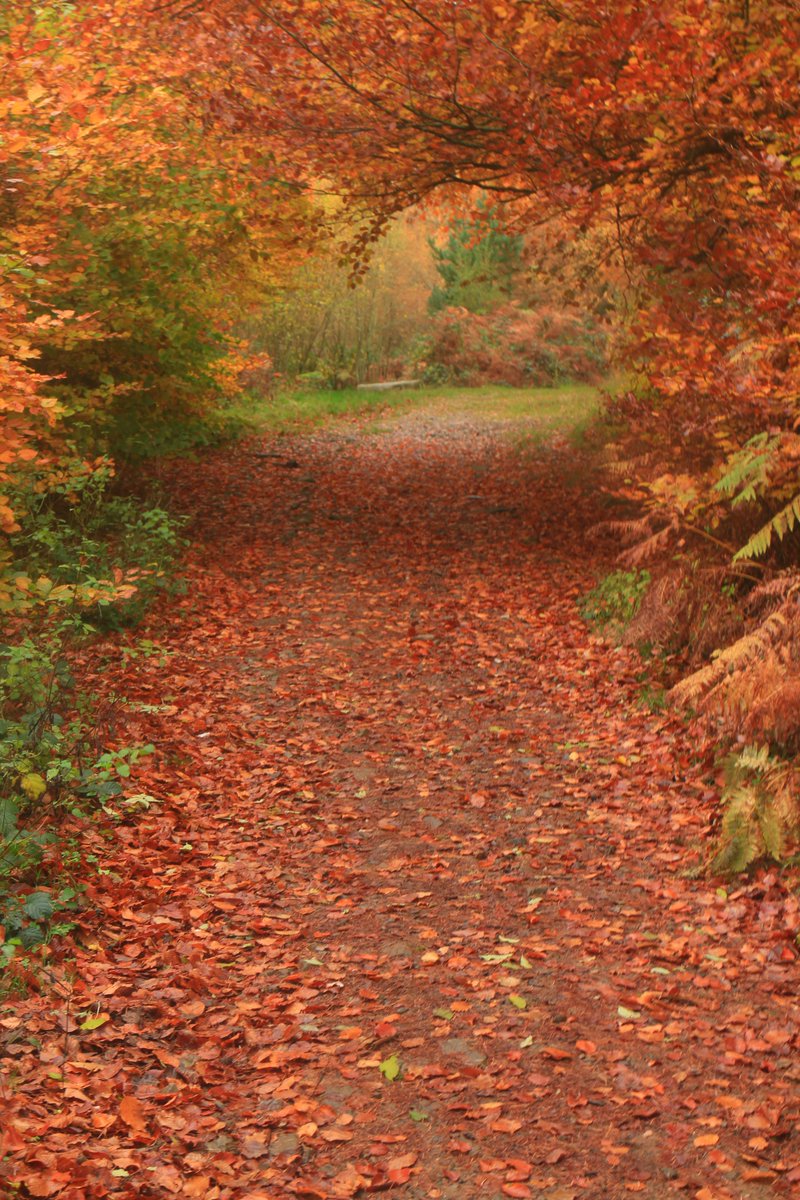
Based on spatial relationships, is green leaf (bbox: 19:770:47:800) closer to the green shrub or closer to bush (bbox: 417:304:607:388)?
the green shrub

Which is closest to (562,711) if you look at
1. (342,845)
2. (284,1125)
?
(342,845)

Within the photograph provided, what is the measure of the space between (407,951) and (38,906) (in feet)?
5.34

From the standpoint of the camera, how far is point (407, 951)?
5113 mm

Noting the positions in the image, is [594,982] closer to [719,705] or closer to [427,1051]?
[427,1051]

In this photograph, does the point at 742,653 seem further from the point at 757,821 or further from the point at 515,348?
the point at 515,348

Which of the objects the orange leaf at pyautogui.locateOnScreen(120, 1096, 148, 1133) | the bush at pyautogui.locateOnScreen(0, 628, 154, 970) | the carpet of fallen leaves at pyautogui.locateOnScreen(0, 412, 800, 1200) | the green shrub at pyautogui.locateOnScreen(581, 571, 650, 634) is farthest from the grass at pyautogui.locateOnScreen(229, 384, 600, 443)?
the orange leaf at pyautogui.locateOnScreen(120, 1096, 148, 1133)

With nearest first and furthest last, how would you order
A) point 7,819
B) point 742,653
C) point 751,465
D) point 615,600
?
1. point 7,819
2. point 742,653
3. point 751,465
4. point 615,600

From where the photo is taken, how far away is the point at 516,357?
3016cm

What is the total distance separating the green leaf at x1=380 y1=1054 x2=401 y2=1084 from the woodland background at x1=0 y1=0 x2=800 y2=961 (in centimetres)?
154

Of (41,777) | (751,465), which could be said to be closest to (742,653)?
(751,465)

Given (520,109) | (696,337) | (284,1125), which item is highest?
(520,109)

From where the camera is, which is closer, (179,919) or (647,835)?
(179,919)

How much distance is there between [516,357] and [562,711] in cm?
2353

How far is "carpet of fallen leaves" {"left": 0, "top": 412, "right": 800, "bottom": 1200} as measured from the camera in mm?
3828
